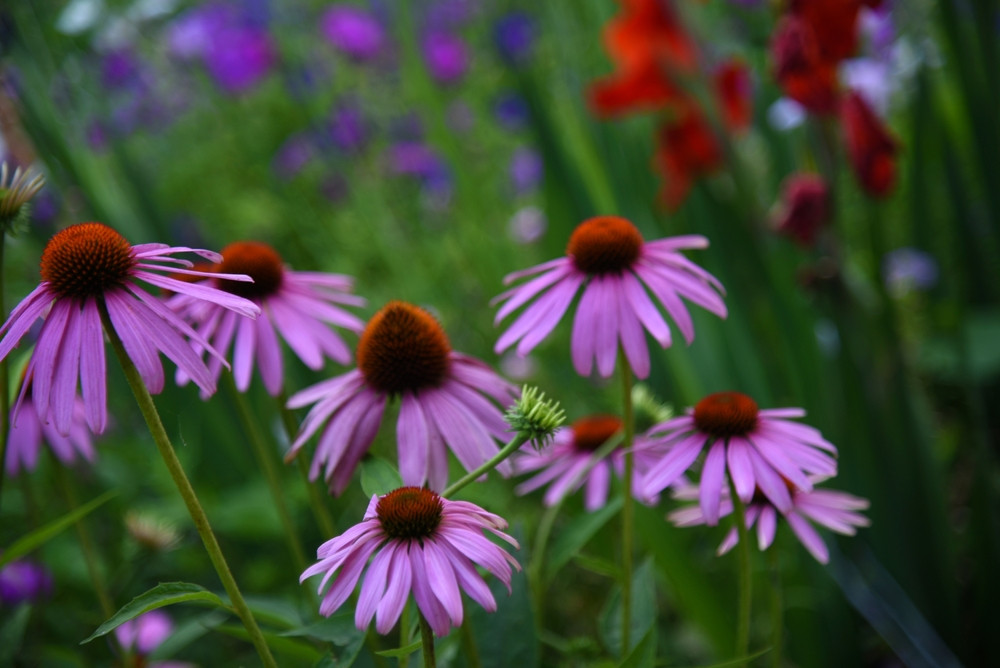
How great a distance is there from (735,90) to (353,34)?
1.41 m

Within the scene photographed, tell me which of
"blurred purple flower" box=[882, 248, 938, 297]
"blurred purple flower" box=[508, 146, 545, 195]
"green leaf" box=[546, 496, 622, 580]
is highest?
"blurred purple flower" box=[508, 146, 545, 195]

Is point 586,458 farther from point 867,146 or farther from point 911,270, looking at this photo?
point 911,270

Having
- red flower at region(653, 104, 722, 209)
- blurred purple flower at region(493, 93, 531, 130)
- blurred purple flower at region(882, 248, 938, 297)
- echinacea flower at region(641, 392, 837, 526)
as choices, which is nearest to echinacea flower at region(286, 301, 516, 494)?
echinacea flower at region(641, 392, 837, 526)

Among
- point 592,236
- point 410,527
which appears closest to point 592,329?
point 592,236

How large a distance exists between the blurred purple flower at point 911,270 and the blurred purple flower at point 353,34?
4.97ft

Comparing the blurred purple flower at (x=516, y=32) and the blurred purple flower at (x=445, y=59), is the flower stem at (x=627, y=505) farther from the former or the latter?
the blurred purple flower at (x=445, y=59)

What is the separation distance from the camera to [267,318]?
1.97ft

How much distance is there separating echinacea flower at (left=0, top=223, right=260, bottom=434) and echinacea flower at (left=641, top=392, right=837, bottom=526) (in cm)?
27

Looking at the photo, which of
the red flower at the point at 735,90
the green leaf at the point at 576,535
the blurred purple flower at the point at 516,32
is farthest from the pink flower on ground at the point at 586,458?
the blurred purple flower at the point at 516,32

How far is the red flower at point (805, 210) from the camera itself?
88cm

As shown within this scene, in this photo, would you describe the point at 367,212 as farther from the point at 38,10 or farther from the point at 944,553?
the point at 944,553

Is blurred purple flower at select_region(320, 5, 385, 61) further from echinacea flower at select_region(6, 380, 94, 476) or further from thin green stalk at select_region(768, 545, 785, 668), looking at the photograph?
thin green stalk at select_region(768, 545, 785, 668)

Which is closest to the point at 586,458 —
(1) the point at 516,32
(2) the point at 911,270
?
(2) the point at 911,270

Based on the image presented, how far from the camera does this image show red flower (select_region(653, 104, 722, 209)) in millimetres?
1163
